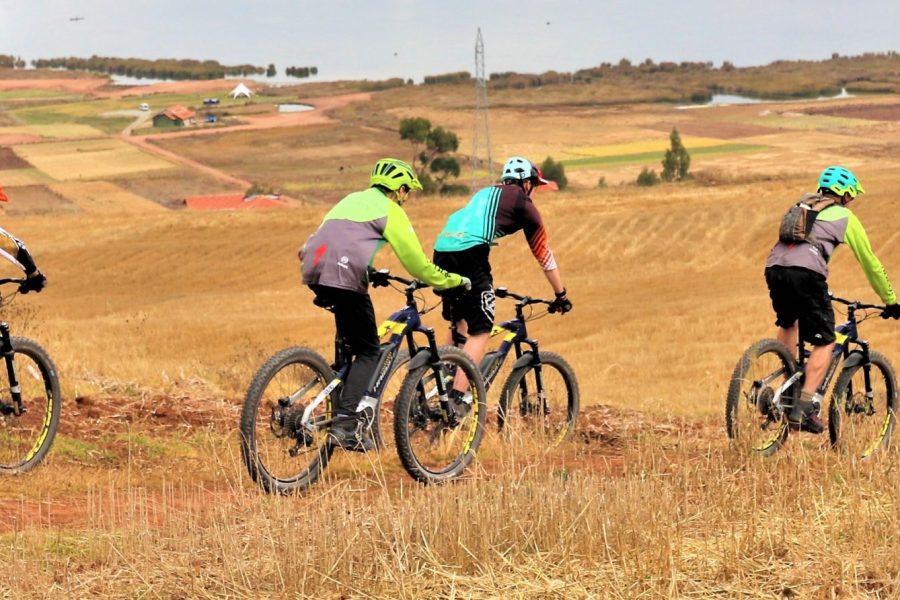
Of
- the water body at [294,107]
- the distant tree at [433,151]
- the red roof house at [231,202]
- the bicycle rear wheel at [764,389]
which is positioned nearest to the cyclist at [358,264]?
the bicycle rear wheel at [764,389]

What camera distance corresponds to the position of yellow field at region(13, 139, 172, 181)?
106 m

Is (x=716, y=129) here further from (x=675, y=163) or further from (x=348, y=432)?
(x=348, y=432)

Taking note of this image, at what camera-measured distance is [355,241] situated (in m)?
7.79

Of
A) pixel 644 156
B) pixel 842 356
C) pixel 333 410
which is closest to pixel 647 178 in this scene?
pixel 644 156

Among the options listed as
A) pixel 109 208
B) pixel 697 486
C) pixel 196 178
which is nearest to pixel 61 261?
pixel 109 208

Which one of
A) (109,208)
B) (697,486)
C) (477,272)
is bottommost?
(109,208)

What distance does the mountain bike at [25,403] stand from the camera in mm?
8594

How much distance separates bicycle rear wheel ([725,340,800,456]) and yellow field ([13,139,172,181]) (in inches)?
3877

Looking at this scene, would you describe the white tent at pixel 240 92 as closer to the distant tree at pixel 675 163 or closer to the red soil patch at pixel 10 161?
the red soil patch at pixel 10 161

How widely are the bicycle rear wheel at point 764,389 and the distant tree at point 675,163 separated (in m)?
90.0

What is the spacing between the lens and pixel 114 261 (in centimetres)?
5778

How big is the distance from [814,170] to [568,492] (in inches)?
3483

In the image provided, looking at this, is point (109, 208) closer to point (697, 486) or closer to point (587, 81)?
point (697, 486)

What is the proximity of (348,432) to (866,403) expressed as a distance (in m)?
4.62
